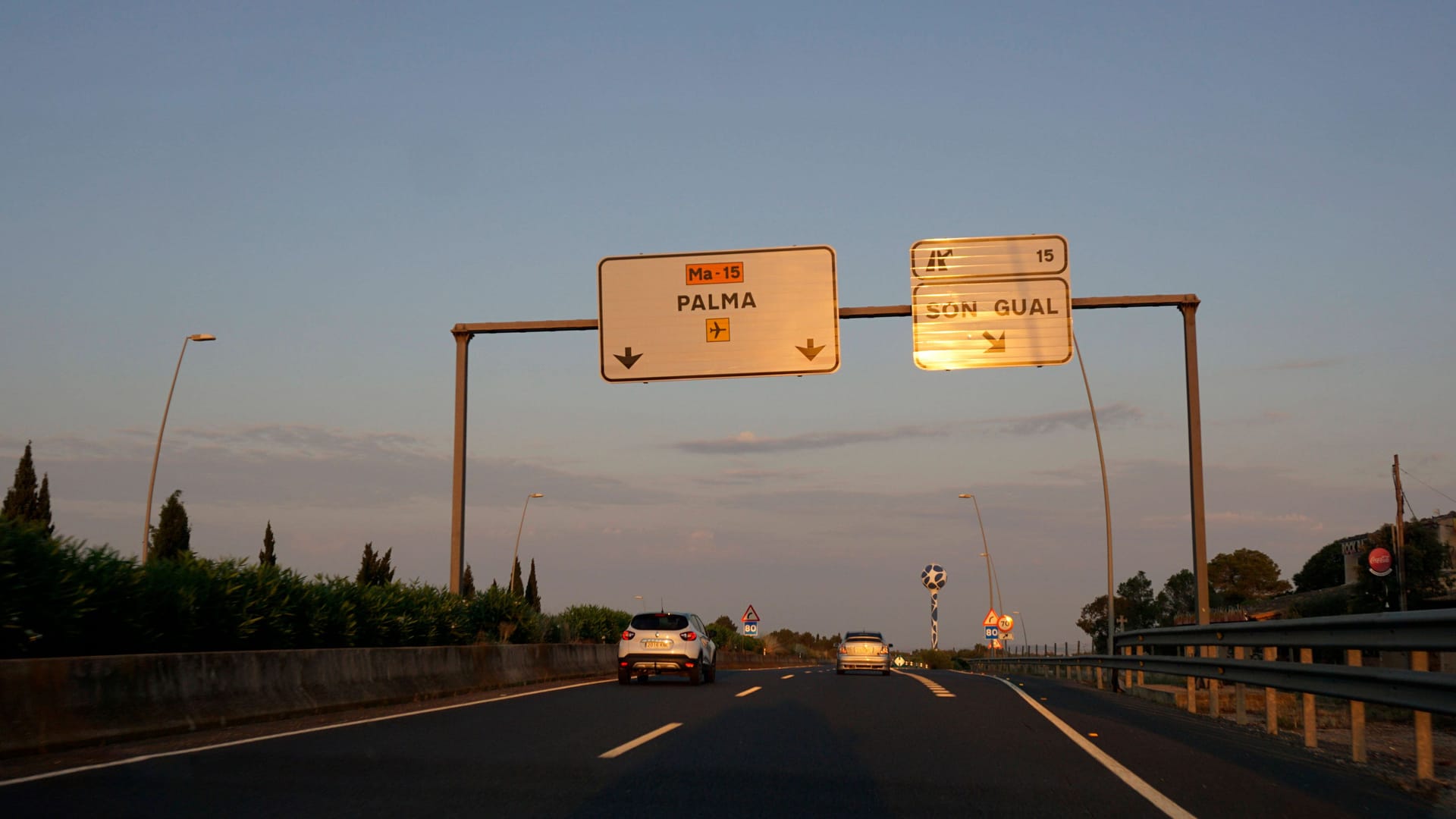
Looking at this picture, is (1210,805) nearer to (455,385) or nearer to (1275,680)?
(1275,680)

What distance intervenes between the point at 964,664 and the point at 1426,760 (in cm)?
7744

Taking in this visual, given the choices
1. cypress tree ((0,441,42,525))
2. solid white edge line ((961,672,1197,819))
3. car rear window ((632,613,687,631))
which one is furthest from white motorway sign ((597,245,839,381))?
cypress tree ((0,441,42,525))

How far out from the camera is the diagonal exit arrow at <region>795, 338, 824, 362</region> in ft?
60.5

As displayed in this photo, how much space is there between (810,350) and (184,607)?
30.5ft

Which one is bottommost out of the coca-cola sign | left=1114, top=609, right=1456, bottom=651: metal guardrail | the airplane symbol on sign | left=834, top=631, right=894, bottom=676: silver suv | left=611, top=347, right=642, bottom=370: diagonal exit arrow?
left=834, top=631, right=894, bottom=676: silver suv

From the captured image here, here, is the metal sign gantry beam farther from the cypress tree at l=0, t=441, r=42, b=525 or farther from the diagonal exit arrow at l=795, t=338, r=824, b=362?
the cypress tree at l=0, t=441, r=42, b=525

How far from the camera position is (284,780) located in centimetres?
826

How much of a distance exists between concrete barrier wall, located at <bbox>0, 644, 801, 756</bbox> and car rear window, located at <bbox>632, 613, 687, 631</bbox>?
4070 millimetres

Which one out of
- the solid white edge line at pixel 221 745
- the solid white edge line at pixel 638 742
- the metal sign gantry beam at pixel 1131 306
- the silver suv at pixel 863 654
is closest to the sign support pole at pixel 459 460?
the metal sign gantry beam at pixel 1131 306

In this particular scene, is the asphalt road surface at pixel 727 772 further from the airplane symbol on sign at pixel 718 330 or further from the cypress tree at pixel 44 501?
the cypress tree at pixel 44 501

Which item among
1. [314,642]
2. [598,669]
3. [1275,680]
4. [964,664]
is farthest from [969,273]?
[964,664]

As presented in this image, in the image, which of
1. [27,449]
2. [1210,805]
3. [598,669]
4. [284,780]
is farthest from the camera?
[27,449]

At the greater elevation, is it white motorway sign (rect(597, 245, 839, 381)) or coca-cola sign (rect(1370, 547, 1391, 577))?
white motorway sign (rect(597, 245, 839, 381))

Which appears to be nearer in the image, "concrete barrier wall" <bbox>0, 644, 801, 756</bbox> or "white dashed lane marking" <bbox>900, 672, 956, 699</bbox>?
"concrete barrier wall" <bbox>0, 644, 801, 756</bbox>
